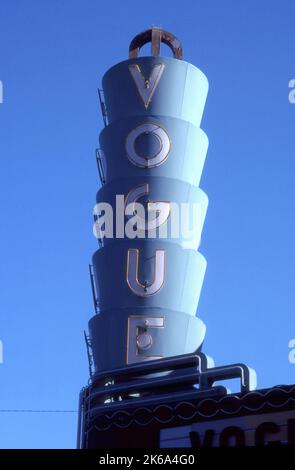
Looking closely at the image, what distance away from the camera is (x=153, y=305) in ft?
110

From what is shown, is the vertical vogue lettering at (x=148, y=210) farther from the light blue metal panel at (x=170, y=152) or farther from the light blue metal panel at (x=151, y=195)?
the light blue metal panel at (x=170, y=152)

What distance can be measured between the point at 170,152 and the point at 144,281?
488 centimetres

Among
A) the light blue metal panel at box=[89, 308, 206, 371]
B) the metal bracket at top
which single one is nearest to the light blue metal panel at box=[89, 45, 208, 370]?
the light blue metal panel at box=[89, 308, 206, 371]

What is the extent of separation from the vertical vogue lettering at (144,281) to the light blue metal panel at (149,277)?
75 millimetres

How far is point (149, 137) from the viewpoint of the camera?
35.6m

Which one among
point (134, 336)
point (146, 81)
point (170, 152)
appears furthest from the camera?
point (146, 81)

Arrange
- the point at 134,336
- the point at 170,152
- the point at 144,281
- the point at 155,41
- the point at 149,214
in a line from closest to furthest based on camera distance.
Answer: the point at 134,336 → the point at 144,281 → the point at 149,214 → the point at 170,152 → the point at 155,41

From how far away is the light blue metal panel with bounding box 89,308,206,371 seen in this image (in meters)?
32.9

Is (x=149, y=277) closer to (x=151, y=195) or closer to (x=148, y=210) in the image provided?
(x=148, y=210)

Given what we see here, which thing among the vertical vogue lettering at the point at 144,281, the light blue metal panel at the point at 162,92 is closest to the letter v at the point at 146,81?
the light blue metal panel at the point at 162,92

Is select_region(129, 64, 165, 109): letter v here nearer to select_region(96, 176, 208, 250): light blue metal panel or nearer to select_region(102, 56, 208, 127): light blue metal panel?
select_region(102, 56, 208, 127): light blue metal panel

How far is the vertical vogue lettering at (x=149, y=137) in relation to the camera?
35.3 metres

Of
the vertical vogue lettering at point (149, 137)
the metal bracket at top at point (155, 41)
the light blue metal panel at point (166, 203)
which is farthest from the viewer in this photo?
the metal bracket at top at point (155, 41)

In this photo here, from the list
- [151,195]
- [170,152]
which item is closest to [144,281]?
[151,195]
